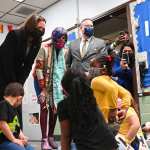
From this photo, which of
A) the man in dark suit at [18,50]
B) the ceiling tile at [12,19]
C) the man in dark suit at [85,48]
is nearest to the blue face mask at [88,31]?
the man in dark suit at [85,48]

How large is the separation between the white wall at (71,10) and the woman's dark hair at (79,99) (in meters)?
2.65

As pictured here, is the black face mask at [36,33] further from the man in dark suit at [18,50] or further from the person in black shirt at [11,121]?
the person in black shirt at [11,121]

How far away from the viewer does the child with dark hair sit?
163cm

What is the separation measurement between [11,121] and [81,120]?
2.46 feet

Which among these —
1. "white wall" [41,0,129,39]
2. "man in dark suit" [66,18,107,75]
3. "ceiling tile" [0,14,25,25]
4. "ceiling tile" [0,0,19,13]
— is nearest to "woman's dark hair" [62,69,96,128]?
"man in dark suit" [66,18,107,75]

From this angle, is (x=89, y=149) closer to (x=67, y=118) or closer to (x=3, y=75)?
(x=67, y=118)

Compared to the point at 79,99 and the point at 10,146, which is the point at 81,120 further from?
the point at 10,146

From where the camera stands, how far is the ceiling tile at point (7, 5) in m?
5.66

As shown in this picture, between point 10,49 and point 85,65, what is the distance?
907mm

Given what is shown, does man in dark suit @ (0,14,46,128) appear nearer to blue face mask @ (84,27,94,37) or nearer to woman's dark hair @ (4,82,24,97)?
woman's dark hair @ (4,82,24,97)

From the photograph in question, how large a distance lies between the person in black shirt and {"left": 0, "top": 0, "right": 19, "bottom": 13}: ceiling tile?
3.72 m

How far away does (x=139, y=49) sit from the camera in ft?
12.3

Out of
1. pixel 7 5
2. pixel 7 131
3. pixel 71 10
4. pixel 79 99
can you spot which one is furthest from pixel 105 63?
pixel 7 5

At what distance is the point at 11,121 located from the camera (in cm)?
222
